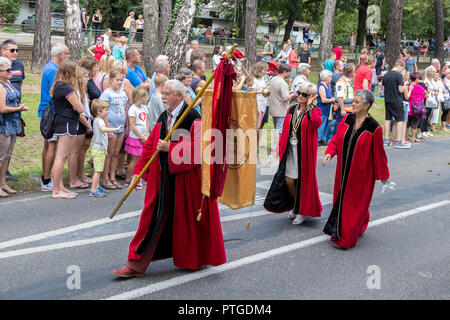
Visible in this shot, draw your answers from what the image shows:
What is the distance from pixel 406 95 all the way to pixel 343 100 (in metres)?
2.90

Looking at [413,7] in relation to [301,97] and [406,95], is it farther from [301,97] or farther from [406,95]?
[301,97]

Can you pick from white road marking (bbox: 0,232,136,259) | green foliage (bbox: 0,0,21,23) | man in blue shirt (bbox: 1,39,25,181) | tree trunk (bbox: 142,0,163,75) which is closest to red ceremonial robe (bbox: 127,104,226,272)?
white road marking (bbox: 0,232,136,259)

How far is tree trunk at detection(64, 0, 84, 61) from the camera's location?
15.2 meters

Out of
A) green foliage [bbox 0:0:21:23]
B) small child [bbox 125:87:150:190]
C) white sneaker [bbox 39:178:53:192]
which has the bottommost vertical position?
white sneaker [bbox 39:178:53:192]

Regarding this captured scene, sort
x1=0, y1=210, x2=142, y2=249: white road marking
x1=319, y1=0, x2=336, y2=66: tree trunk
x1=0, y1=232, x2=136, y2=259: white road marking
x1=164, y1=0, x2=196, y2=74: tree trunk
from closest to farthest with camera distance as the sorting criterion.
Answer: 1. x1=0, y1=232, x2=136, y2=259: white road marking
2. x1=0, y1=210, x2=142, y2=249: white road marking
3. x1=164, y1=0, x2=196, y2=74: tree trunk
4. x1=319, y1=0, x2=336, y2=66: tree trunk

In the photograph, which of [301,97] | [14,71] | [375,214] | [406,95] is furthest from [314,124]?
[406,95]

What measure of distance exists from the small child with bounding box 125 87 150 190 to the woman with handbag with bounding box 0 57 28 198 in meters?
1.69

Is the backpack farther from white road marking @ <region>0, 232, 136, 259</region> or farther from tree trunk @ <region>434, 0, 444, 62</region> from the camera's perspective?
tree trunk @ <region>434, 0, 444, 62</region>

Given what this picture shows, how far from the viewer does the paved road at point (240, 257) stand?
5559 millimetres

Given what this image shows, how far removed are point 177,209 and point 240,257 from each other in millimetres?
1185

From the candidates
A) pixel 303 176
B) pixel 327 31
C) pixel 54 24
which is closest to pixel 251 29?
pixel 327 31

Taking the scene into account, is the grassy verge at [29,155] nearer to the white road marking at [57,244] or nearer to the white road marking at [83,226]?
the white road marking at [83,226]

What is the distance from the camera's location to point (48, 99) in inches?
364

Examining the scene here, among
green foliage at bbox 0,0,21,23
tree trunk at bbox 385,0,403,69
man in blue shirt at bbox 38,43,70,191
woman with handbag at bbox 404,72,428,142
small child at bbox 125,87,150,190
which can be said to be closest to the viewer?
man in blue shirt at bbox 38,43,70,191
